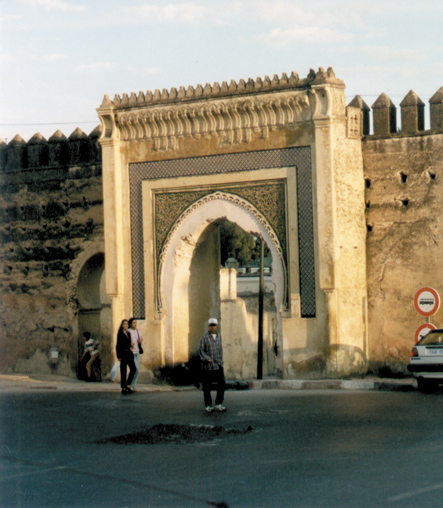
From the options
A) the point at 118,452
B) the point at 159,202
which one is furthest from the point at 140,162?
the point at 118,452

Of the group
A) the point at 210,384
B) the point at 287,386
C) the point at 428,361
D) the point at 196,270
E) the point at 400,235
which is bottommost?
the point at 287,386

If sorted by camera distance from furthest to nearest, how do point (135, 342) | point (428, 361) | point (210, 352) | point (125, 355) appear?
point (135, 342) < point (125, 355) < point (428, 361) < point (210, 352)

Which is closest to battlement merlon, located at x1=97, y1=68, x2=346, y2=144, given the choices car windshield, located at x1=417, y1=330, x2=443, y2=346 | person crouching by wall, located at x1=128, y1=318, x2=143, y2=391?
person crouching by wall, located at x1=128, y1=318, x2=143, y2=391

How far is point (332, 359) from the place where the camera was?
13328 millimetres

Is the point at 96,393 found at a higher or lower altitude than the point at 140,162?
lower

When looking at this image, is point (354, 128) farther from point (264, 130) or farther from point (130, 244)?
point (130, 244)

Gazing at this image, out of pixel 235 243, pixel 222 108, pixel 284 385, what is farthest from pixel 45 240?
pixel 235 243

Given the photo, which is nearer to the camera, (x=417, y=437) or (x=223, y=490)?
(x=223, y=490)

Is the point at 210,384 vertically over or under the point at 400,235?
under

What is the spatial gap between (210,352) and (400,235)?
16.3 feet

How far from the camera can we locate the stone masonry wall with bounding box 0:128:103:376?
56.0 ft

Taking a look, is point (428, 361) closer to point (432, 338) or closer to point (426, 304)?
point (432, 338)

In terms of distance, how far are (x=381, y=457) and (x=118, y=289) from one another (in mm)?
9003

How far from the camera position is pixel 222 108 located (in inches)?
561
